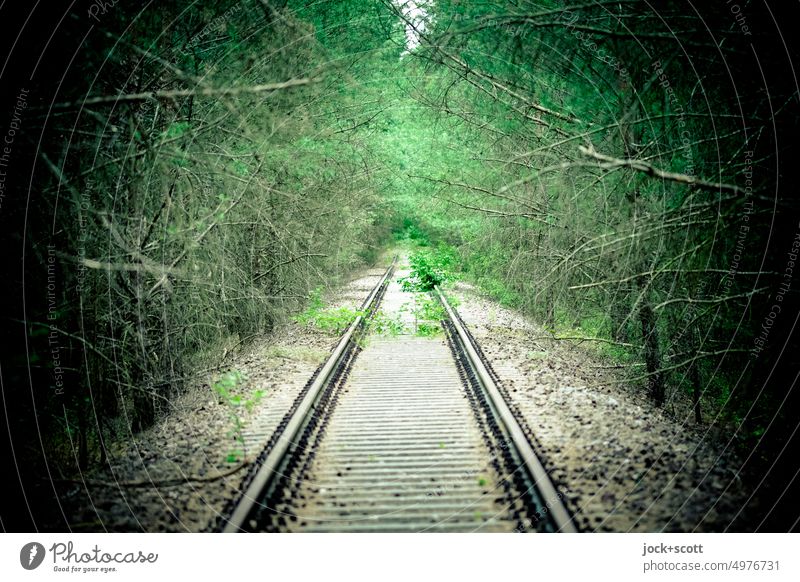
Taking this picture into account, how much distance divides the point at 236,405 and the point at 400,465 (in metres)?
2.51

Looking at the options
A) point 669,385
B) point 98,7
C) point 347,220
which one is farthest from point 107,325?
point 347,220

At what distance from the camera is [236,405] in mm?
5719

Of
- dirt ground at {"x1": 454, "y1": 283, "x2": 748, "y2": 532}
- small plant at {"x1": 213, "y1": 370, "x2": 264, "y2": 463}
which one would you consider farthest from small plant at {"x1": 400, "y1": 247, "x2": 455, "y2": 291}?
small plant at {"x1": 213, "y1": 370, "x2": 264, "y2": 463}

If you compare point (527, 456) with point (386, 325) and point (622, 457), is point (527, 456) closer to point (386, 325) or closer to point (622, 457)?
point (622, 457)

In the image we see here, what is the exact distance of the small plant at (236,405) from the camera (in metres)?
4.50

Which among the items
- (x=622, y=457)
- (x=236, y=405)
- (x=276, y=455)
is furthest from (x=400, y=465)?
(x=236, y=405)

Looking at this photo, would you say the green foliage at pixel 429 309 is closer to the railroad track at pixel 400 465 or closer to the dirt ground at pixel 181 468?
the railroad track at pixel 400 465

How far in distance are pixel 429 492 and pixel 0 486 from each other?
136 inches

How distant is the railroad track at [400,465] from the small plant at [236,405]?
0.31 m

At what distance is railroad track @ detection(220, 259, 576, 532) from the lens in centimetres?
341

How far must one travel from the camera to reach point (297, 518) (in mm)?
3463

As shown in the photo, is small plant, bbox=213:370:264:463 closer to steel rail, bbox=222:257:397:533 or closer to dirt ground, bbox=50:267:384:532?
dirt ground, bbox=50:267:384:532

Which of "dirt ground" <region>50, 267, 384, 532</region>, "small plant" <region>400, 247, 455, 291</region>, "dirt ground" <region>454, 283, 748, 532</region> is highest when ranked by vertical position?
"small plant" <region>400, 247, 455, 291</region>

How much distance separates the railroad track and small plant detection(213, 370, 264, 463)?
31cm
